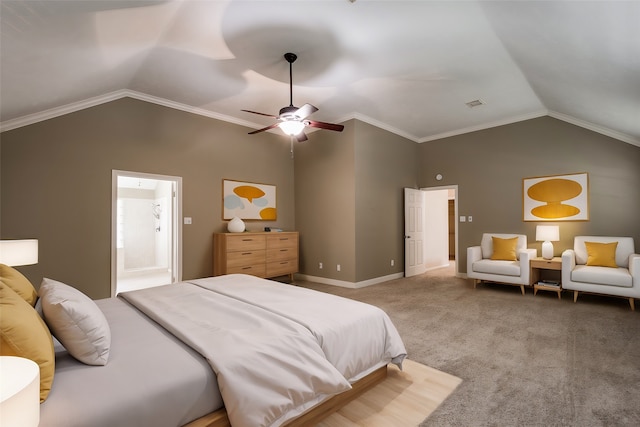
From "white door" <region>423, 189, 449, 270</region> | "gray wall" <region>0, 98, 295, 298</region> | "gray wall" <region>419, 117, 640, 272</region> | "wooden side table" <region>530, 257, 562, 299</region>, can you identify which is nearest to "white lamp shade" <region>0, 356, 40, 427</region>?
"gray wall" <region>0, 98, 295, 298</region>

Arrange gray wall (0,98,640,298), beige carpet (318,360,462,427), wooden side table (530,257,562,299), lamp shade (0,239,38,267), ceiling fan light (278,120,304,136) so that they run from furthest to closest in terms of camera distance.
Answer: wooden side table (530,257,562,299) → gray wall (0,98,640,298) → ceiling fan light (278,120,304,136) → lamp shade (0,239,38,267) → beige carpet (318,360,462,427)

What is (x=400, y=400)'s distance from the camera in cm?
200

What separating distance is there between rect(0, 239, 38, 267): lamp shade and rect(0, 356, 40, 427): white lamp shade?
6.08 ft

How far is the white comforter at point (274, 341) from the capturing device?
1.38 metres

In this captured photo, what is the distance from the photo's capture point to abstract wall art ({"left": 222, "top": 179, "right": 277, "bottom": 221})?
17.5ft

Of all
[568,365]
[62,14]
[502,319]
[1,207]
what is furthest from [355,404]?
[1,207]

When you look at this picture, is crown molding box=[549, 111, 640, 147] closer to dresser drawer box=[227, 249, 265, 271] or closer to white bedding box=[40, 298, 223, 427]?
dresser drawer box=[227, 249, 265, 271]

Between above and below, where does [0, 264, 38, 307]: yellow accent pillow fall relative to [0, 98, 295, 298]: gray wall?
below

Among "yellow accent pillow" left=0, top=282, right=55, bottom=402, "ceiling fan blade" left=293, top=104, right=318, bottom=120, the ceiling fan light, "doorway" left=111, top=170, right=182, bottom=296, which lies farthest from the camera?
"doorway" left=111, top=170, right=182, bottom=296

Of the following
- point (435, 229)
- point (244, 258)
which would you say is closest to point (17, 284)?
point (244, 258)

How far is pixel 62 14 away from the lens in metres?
2.14

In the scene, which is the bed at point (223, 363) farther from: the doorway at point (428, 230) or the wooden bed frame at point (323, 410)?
the doorway at point (428, 230)

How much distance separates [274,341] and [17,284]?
1.46 metres

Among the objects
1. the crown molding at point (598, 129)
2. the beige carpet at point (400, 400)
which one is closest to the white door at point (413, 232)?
the crown molding at point (598, 129)
